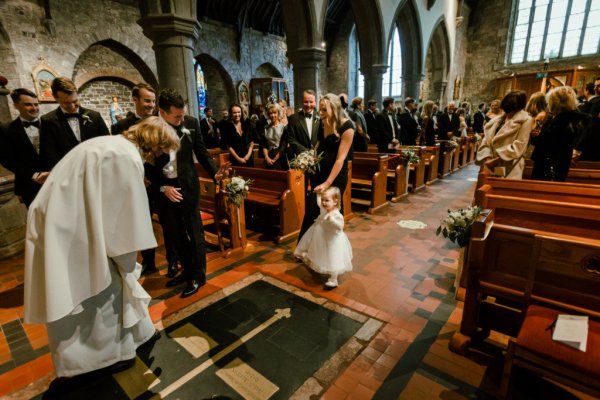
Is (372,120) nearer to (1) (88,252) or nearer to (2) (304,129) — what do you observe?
(2) (304,129)

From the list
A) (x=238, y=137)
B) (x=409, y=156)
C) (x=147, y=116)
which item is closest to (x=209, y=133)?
(x=238, y=137)

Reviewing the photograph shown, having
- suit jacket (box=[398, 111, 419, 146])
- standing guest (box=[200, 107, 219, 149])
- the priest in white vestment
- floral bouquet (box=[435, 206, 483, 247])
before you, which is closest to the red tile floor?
the priest in white vestment

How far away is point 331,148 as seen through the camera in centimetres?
330

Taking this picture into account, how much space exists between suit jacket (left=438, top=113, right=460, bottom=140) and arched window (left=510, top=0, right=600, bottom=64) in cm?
1343

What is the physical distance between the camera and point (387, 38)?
10.6m

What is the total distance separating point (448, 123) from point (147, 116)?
8377 mm

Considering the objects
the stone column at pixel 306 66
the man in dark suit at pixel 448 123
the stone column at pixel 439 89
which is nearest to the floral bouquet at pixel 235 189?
the stone column at pixel 306 66

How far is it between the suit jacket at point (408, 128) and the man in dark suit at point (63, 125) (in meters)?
7.09

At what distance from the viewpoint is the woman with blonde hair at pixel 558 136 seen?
345cm

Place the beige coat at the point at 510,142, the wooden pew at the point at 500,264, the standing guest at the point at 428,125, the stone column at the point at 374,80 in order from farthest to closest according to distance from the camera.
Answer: the stone column at the point at 374,80
the standing guest at the point at 428,125
the beige coat at the point at 510,142
the wooden pew at the point at 500,264

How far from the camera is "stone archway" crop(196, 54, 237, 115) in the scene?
14.9m

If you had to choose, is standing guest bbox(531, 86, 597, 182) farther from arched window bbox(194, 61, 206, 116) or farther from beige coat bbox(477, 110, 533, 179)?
arched window bbox(194, 61, 206, 116)

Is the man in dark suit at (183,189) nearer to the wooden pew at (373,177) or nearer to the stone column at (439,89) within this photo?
the wooden pew at (373,177)

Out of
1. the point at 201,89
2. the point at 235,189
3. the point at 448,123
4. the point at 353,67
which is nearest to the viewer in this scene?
the point at 235,189
